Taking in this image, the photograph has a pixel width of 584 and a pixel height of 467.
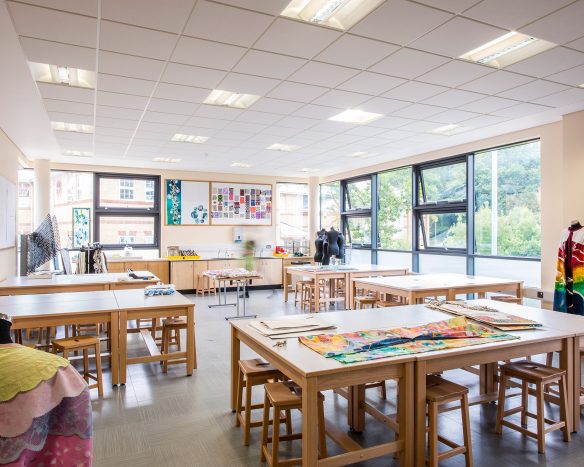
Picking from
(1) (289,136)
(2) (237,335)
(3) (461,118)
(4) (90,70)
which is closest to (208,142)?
(1) (289,136)

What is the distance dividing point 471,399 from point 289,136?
457cm

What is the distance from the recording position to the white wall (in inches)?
238

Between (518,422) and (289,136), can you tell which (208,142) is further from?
(518,422)

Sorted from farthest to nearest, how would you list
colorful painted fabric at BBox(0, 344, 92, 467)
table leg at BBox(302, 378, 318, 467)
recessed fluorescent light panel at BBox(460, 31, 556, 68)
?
recessed fluorescent light panel at BBox(460, 31, 556, 68)
table leg at BBox(302, 378, 318, 467)
colorful painted fabric at BBox(0, 344, 92, 467)

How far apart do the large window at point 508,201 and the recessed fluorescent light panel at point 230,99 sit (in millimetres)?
4227

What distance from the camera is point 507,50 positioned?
3.57 metres

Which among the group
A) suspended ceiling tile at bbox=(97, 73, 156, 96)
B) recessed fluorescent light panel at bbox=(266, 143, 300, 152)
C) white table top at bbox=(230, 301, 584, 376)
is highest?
recessed fluorescent light panel at bbox=(266, 143, 300, 152)

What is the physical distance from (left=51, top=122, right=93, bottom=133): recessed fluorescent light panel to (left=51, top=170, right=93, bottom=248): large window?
3.25m

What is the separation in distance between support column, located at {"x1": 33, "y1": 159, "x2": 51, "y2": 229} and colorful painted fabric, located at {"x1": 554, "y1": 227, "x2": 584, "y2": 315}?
8.84 metres

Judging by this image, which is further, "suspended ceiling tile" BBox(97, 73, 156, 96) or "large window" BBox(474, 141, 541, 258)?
"large window" BBox(474, 141, 541, 258)

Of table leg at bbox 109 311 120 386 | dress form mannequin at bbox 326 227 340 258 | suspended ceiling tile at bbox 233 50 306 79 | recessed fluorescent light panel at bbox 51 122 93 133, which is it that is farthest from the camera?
dress form mannequin at bbox 326 227 340 258

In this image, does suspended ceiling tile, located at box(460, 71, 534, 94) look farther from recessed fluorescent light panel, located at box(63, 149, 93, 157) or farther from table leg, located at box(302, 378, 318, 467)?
recessed fluorescent light panel, located at box(63, 149, 93, 157)

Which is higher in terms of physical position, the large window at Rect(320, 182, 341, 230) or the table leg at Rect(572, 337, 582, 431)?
the large window at Rect(320, 182, 341, 230)

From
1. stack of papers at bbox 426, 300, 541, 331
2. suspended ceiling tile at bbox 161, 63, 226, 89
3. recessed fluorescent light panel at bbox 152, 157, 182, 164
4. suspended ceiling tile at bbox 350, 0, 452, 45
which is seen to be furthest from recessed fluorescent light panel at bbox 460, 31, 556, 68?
recessed fluorescent light panel at bbox 152, 157, 182, 164
